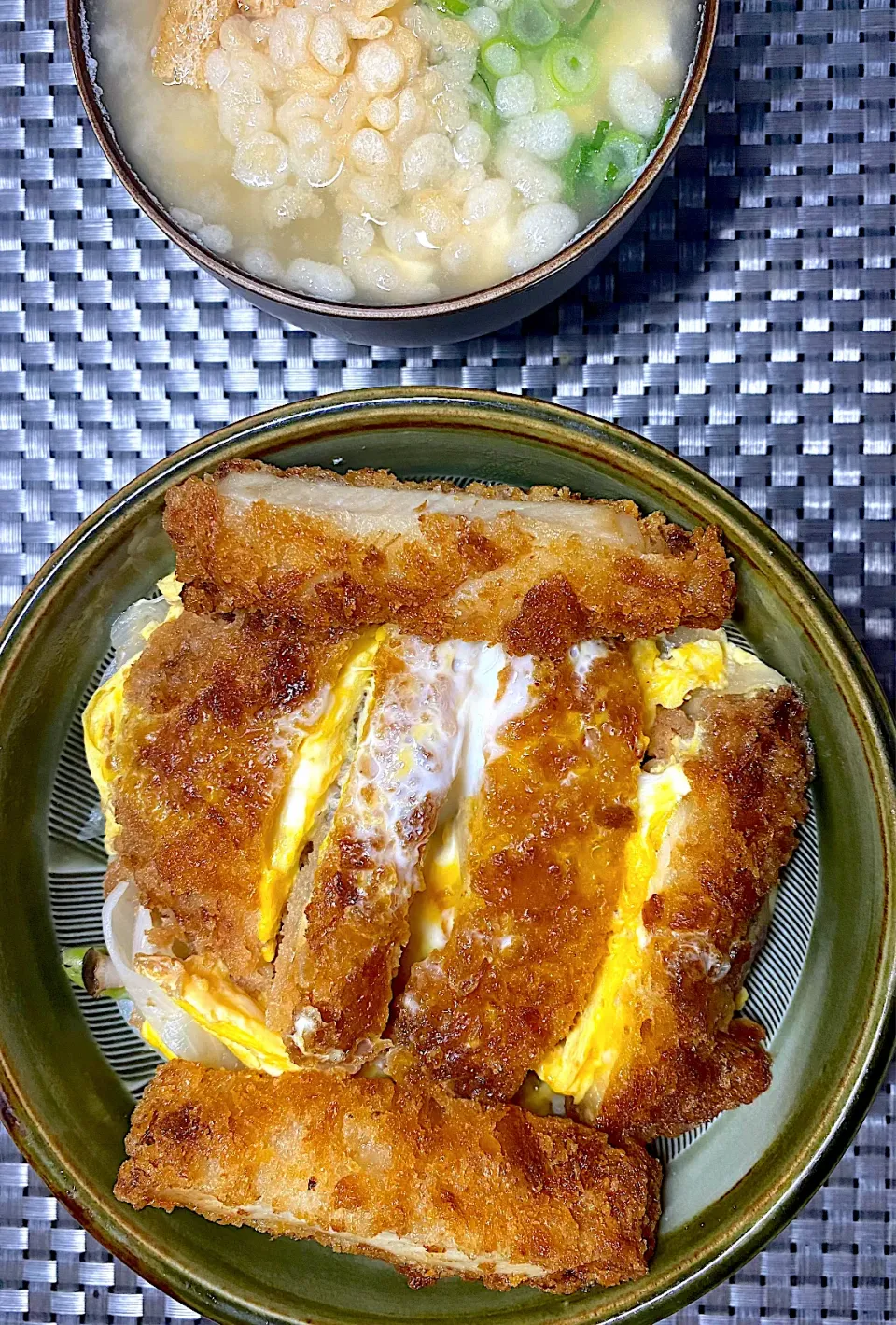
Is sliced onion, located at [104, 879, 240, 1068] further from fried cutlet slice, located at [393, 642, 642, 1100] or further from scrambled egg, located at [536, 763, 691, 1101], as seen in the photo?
scrambled egg, located at [536, 763, 691, 1101]

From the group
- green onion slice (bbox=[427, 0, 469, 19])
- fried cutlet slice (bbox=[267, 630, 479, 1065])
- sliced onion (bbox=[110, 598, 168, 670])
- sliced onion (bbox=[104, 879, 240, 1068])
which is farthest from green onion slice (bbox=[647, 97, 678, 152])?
sliced onion (bbox=[104, 879, 240, 1068])

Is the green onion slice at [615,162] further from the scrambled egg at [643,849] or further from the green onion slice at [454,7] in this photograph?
the scrambled egg at [643,849]

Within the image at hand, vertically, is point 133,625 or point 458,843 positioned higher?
point 133,625

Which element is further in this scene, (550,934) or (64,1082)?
(64,1082)

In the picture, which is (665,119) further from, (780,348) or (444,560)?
(444,560)

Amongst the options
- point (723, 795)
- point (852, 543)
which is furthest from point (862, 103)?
point (723, 795)

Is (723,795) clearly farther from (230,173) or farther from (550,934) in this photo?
(230,173)

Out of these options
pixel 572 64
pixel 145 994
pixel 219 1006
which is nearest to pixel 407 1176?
pixel 219 1006
